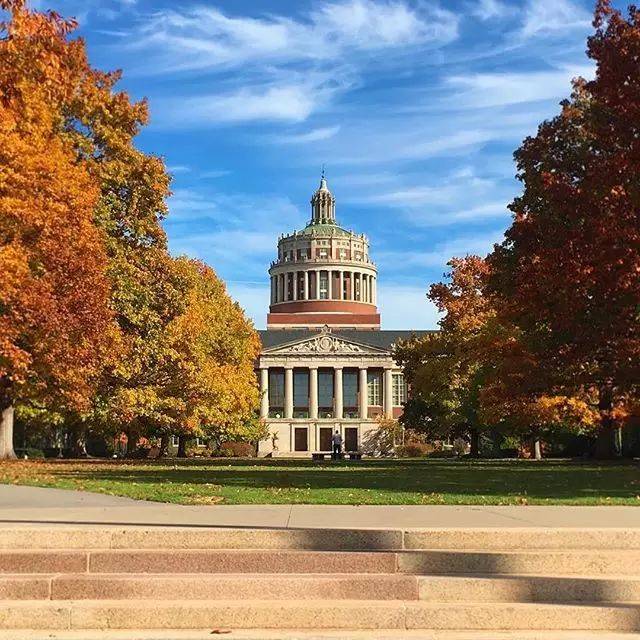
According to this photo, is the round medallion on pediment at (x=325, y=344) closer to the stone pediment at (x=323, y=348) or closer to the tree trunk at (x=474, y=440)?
the stone pediment at (x=323, y=348)

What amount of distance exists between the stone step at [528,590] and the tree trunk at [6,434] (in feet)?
97.6

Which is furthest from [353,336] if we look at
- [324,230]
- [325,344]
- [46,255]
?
[46,255]

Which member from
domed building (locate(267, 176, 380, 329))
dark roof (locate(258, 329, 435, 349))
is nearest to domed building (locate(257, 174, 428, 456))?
dark roof (locate(258, 329, 435, 349))

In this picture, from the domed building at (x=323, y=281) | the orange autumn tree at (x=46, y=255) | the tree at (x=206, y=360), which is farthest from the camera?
the domed building at (x=323, y=281)

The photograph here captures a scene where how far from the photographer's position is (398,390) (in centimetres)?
11788

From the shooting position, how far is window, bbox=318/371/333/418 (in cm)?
11638

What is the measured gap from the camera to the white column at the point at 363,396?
114 m

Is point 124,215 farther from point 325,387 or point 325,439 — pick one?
point 325,387

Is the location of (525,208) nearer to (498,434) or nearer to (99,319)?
(99,319)

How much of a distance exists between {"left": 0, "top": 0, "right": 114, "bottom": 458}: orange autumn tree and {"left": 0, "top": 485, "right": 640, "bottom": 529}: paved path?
13533 mm

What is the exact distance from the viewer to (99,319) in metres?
28.6

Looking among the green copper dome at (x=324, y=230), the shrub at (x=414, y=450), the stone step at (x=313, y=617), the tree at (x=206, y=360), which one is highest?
the green copper dome at (x=324, y=230)

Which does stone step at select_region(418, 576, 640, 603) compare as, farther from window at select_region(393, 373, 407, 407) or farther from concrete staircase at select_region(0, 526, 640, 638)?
window at select_region(393, 373, 407, 407)

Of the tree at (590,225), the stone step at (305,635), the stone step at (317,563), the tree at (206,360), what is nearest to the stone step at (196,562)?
the stone step at (317,563)
